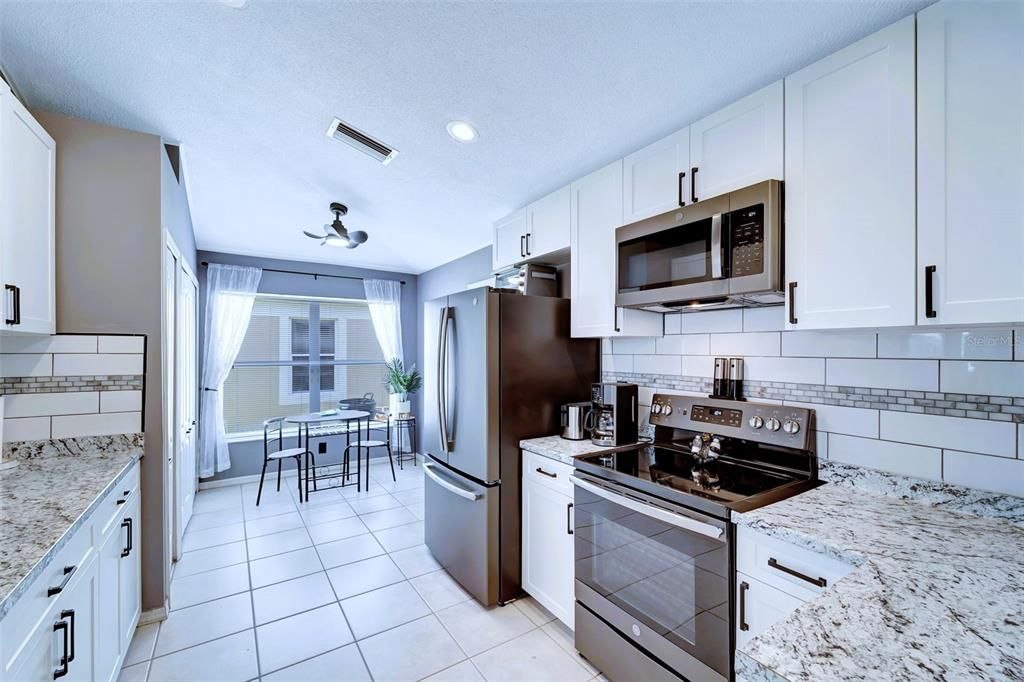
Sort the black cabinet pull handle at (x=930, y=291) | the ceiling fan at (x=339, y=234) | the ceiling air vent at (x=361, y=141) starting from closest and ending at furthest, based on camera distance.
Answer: the black cabinet pull handle at (x=930, y=291), the ceiling air vent at (x=361, y=141), the ceiling fan at (x=339, y=234)

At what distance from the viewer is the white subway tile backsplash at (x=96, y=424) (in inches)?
78.3

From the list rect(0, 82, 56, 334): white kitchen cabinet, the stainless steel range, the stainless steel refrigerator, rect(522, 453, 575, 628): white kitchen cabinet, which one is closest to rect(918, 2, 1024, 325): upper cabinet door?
the stainless steel range

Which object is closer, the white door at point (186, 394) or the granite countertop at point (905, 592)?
the granite countertop at point (905, 592)

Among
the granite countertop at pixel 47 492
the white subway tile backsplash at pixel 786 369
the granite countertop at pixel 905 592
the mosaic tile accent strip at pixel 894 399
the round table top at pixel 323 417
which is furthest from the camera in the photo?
the round table top at pixel 323 417

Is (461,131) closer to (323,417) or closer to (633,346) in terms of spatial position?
(633,346)

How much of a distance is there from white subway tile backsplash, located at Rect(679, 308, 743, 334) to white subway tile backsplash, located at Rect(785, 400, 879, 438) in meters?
0.48

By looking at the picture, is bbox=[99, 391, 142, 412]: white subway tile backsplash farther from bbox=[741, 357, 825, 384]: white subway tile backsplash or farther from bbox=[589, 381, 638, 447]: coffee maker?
bbox=[741, 357, 825, 384]: white subway tile backsplash

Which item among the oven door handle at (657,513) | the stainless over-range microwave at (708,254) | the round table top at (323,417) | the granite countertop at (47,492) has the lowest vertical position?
the round table top at (323,417)

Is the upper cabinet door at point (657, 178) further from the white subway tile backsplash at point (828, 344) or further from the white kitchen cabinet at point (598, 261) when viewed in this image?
the white subway tile backsplash at point (828, 344)

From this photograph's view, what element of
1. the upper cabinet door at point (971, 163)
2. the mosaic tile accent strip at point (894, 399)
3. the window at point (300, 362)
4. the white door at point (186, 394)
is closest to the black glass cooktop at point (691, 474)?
the mosaic tile accent strip at point (894, 399)

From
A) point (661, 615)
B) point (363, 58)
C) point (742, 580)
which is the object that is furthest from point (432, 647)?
point (363, 58)

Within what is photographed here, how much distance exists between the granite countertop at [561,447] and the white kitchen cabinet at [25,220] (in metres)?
2.20

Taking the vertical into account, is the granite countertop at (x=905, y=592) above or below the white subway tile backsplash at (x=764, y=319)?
below

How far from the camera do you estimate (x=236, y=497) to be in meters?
4.20
